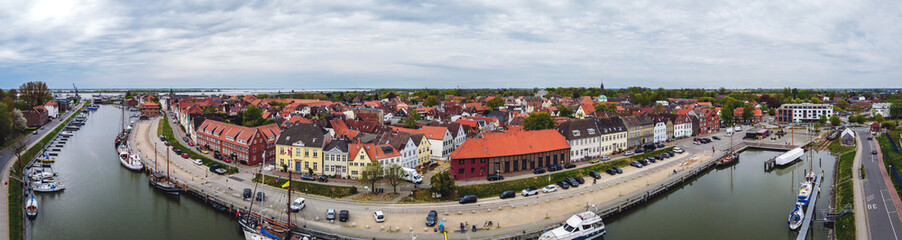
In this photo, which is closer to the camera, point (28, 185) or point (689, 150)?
point (28, 185)

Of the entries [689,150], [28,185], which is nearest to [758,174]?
[689,150]

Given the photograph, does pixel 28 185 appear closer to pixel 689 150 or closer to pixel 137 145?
pixel 137 145

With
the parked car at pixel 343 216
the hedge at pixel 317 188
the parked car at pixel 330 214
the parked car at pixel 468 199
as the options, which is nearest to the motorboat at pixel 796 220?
the parked car at pixel 468 199

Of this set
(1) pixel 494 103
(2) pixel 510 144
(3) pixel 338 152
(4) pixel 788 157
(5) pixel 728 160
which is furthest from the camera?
(1) pixel 494 103

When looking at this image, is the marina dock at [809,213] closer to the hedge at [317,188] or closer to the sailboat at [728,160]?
the sailboat at [728,160]

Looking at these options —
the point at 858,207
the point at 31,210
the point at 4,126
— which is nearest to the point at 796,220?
the point at 858,207

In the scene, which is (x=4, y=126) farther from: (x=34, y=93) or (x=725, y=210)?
(x=725, y=210)
